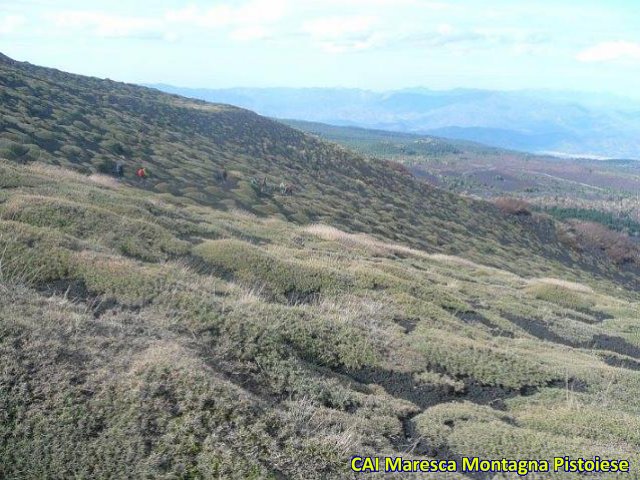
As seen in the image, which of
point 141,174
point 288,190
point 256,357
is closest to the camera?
point 256,357

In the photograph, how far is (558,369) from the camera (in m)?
13.2

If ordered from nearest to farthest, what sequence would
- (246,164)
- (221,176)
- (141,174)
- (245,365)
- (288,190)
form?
(245,365)
(141,174)
(221,176)
(288,190)
(246,164)

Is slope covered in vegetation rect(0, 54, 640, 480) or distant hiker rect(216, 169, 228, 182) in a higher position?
distant hiker rect(216, 169, 228, 182)

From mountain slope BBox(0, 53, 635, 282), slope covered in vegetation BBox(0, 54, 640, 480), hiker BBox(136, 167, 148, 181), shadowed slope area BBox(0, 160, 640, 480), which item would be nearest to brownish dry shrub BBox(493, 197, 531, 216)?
mountain slope BBox(0, 53, 635, 282)

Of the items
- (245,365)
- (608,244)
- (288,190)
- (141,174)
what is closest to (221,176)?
(288,190)

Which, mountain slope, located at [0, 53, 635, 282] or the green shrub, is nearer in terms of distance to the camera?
the green shrub

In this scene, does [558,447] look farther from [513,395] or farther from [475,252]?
[475,252]

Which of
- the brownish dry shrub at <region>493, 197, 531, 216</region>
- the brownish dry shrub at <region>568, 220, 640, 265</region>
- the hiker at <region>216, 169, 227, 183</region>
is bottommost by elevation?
the brownish dry shrub at <region>568, 220, 640, 265</region>

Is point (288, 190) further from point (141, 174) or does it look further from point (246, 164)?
point (141, 174)

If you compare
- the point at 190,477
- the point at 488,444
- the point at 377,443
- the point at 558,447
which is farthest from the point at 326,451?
the point at 558,447

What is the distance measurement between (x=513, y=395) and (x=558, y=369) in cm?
231

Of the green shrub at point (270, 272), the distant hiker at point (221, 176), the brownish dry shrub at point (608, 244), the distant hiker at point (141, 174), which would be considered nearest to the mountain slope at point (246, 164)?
the distant hiker at point (141, 174)

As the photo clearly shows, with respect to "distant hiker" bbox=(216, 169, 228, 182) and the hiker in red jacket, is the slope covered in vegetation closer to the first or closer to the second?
the hiker in red jacket

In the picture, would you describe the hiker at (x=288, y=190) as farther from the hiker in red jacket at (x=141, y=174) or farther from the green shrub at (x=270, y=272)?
the green shrub at (x=270, y=272)
